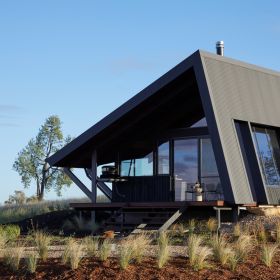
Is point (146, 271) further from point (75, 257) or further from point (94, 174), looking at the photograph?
point (94, 174)

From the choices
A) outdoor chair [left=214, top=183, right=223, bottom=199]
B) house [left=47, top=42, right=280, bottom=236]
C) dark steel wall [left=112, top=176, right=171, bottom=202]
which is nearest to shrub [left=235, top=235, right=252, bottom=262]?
house [left=47, top=42, right=280, bottom=236]

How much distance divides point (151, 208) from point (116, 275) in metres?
5.73

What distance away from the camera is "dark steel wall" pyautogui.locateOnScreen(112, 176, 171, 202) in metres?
13.5

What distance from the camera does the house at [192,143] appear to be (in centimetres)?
1110

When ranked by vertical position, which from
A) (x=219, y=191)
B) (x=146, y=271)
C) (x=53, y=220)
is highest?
(x=219, y=191)

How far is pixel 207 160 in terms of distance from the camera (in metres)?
13.1

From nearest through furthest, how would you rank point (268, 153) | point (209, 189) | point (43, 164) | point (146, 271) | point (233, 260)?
point (146, 271), point (233, 260), point (268, 153), point (209, 189), point (43, 164)

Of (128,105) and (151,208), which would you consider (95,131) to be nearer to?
(128,105)

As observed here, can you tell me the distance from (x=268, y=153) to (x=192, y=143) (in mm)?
2469

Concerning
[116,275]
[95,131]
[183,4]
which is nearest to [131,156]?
[95,131]

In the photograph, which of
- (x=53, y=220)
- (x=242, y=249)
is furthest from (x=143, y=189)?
(x=242, y=249)

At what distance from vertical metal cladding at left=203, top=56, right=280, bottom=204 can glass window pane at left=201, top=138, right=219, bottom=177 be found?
1777 millimetres

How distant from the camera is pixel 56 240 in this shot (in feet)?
32.3

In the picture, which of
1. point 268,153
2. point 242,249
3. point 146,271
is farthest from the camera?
point 268,153
